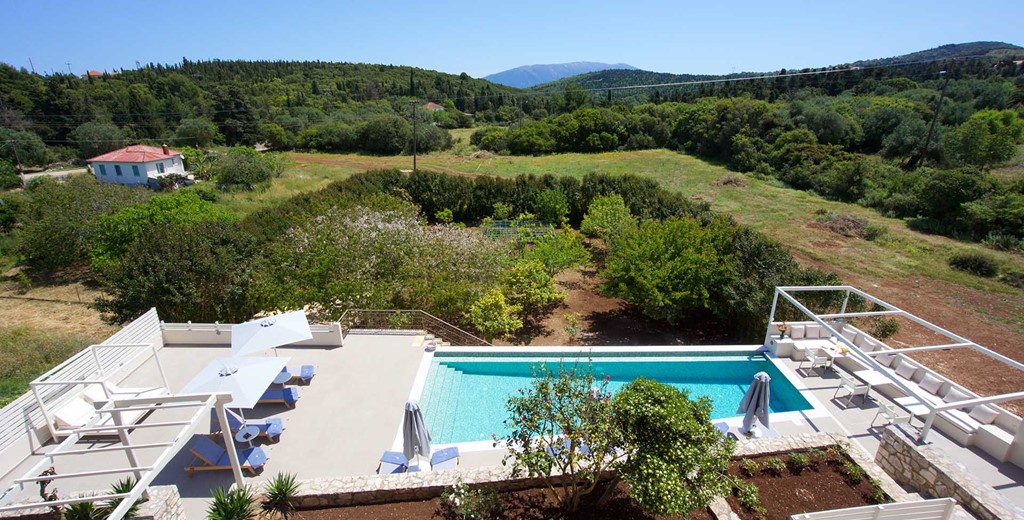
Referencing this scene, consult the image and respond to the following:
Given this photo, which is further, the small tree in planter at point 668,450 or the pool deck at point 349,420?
the pool deck at point 349,420

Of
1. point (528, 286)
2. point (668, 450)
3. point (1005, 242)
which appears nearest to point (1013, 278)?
point (1005, 242)

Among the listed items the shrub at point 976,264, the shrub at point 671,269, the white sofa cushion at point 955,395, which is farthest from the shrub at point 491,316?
the shrub at point 976,264

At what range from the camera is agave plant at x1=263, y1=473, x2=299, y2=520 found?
23.3 ft

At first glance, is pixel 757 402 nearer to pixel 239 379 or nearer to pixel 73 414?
pixel 239 379

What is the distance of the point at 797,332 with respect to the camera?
42.0ft

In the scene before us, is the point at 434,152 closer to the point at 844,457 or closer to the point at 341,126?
the point at 341,126

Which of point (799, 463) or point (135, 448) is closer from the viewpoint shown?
point (135, 448)

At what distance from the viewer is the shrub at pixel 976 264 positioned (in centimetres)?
2314

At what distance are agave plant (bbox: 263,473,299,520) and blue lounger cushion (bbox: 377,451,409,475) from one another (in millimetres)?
1600

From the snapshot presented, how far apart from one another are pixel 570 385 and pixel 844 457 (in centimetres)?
583

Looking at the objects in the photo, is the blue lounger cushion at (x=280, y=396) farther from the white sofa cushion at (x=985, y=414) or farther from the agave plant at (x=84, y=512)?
the white sofa cushion at (x=985, y=414)

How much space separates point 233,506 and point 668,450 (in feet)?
20.8

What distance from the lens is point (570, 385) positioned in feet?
20.3

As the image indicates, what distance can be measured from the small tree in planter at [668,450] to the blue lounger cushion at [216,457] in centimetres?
677
